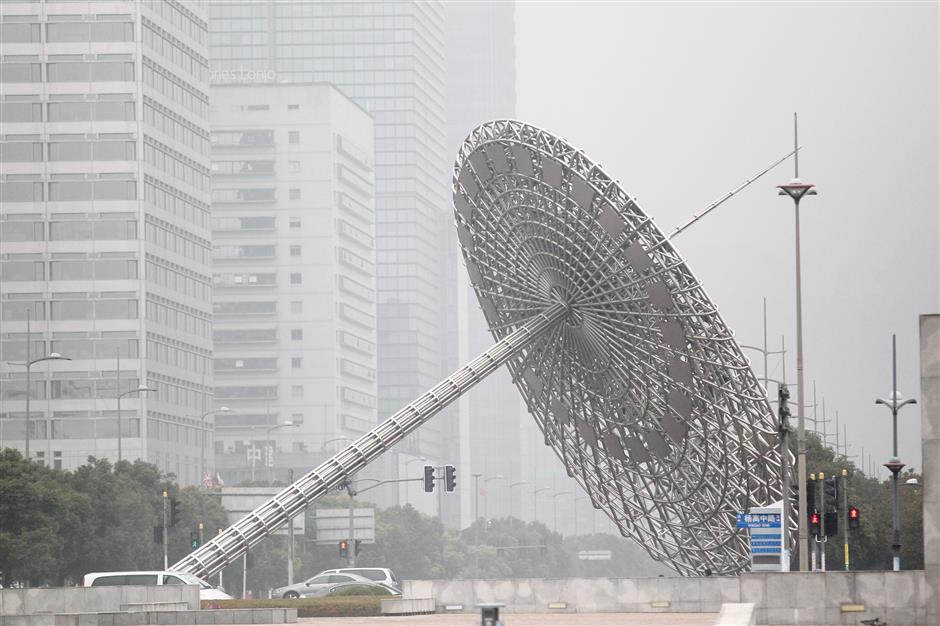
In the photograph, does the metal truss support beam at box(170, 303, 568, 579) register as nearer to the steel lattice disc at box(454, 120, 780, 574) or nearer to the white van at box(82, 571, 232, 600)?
the steel lattice disc at box(454, 120, 780, 574)

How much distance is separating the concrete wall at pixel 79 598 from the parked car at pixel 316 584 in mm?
28042

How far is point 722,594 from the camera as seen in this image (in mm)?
55938

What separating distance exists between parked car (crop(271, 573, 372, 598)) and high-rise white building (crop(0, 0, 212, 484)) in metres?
Result: 81.5

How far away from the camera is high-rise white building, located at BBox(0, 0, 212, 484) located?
174 metres

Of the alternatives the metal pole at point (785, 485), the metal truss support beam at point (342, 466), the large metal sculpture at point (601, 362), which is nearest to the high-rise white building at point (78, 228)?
the large metal sculpture at point (601, 362)

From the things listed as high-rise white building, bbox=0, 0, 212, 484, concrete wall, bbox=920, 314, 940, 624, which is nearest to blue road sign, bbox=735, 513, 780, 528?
concrete wall, bbox=920, 314, 940, 624

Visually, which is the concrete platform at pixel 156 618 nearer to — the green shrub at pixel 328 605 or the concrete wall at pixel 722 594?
the concrete wall at pixel 722 594

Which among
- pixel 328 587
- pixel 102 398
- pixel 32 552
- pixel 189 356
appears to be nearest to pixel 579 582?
pixel 328 587

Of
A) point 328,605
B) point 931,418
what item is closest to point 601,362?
point 328,605

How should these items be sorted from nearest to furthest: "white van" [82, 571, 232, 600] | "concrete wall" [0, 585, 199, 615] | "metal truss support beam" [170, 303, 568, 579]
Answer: "concrete wall" [0, 585, 199, 615] < "white van" [82, 571, 232, 600] < "metal truss support beam" [170, 303, 568, 579]

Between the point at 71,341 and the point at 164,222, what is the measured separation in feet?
55.1

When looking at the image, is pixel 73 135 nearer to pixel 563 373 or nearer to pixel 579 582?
pixel 563 373

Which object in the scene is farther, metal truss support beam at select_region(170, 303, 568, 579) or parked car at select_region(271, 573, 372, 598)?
parked car at select_region(271, 573, 372, 598)

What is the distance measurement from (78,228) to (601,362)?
115553mm
